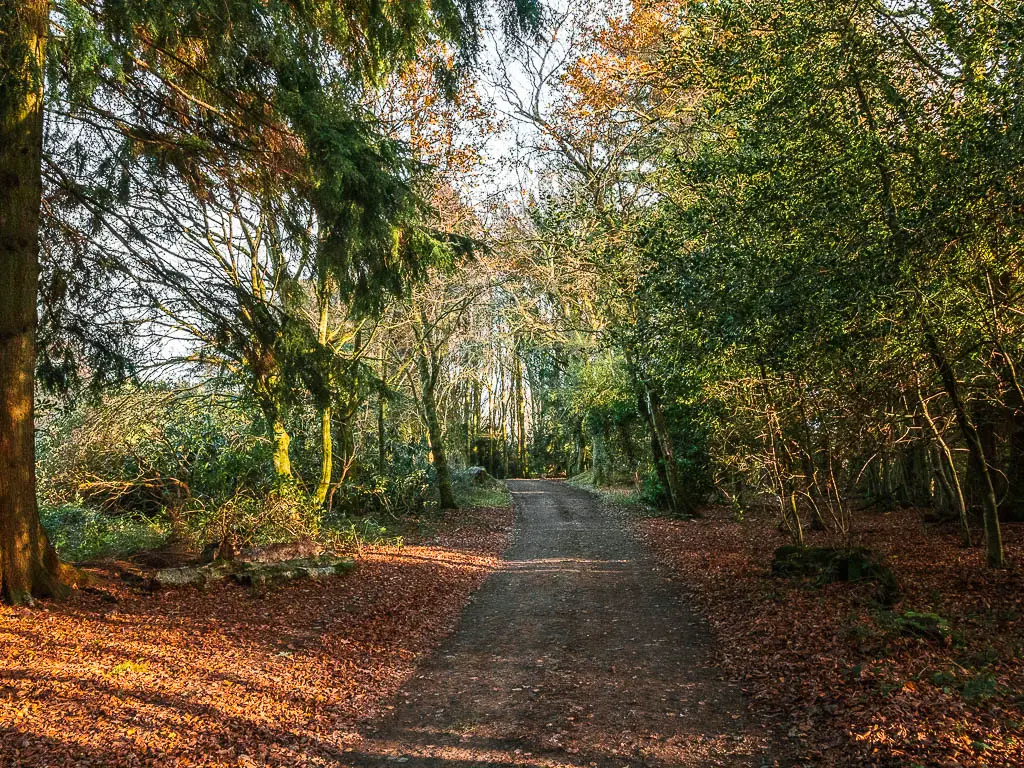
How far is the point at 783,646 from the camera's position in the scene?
6.25m

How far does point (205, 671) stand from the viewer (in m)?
5.48

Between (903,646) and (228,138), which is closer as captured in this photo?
(903,646)

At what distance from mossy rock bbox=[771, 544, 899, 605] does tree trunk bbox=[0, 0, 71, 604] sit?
8.67 m

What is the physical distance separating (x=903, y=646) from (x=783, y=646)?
1021 mm

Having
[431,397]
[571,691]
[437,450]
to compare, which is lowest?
[571,691]

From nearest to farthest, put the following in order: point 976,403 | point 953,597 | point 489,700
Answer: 1. point 489,700
2. point 953,597
3. point 976,403

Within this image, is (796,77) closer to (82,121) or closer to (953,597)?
(953,597)

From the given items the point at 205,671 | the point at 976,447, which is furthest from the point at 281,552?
the point at 976,447

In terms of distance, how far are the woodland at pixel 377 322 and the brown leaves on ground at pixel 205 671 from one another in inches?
1.5

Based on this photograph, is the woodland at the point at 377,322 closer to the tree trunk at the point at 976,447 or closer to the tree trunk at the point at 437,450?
the tree trunk at the point at 976,447

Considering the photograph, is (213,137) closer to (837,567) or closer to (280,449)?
(280,449)

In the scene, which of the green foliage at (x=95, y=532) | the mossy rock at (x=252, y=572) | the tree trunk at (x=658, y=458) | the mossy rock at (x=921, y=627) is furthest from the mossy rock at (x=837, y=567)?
the tree trunk at (x=658, y=458)

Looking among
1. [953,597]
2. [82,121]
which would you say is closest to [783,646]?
[953,597]

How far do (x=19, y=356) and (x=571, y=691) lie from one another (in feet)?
19.9
